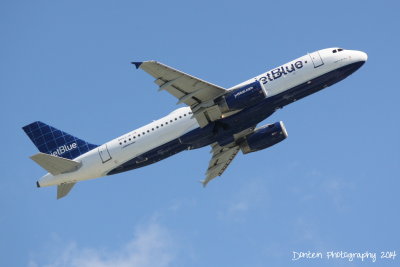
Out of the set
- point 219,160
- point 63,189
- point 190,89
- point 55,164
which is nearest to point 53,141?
point 55,164

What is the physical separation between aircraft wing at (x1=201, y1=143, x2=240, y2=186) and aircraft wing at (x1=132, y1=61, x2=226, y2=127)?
7738 mm

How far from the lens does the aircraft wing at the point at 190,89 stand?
165ft

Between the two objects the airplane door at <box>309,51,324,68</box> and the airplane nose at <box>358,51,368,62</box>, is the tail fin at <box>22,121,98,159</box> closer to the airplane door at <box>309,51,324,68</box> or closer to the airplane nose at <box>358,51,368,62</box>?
the airplane door at <box>309,51,324,68</box>

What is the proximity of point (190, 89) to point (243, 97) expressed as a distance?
169 inches

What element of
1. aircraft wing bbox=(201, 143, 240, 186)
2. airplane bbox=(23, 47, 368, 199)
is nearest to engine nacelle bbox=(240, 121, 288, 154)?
airplane bbox=(23, 47, 368, 199)

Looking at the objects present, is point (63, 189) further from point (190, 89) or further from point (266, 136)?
point (266, 136)

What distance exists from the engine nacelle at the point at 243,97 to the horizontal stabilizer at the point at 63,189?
15.0m

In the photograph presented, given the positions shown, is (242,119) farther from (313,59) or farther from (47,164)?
(47,164)

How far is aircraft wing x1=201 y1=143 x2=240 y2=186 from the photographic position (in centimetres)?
6294

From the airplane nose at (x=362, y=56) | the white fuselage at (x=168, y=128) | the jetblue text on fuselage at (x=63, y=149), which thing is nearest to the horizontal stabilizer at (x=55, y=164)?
the white fuselage at (x=168, y=128)

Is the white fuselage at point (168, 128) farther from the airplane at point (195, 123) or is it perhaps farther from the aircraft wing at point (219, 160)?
the aircraft wing at point (219, 160)

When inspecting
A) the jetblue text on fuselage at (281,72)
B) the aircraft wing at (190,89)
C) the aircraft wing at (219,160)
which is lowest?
the aircraft wing at (219,160)

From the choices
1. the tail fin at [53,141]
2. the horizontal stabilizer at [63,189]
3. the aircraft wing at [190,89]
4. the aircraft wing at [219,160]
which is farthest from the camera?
the aircraft wing at [219,160]

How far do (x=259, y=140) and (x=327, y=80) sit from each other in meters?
9.08
